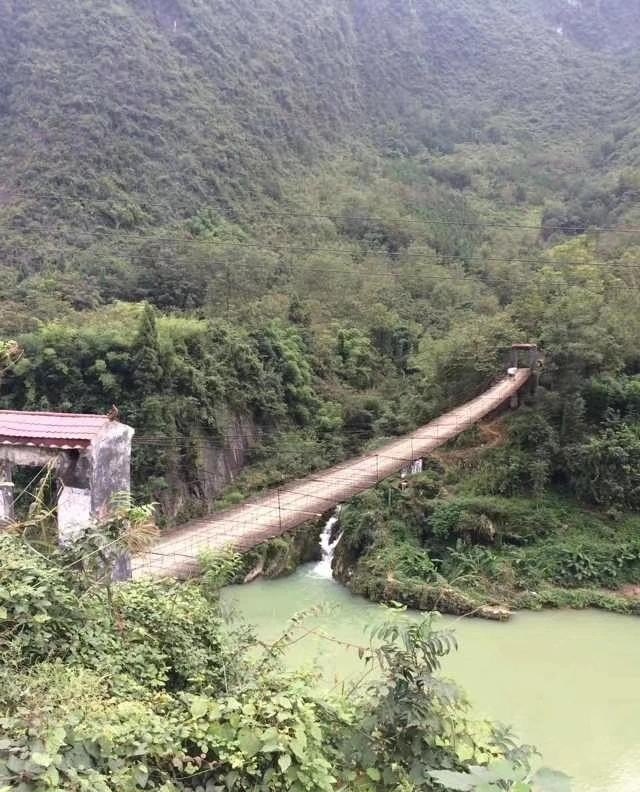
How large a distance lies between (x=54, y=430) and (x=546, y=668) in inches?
191

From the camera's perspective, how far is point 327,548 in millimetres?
9578

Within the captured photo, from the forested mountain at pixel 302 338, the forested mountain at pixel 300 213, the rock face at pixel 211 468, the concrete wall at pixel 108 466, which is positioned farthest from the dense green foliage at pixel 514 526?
the concrete wall at pixel 108 466

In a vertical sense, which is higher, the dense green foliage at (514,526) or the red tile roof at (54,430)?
the red tile roof at (54,430)

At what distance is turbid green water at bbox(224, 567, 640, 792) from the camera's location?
16.0 feet

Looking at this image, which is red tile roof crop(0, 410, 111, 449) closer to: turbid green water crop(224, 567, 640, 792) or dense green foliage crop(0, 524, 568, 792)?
dense green foliage crop(0, 524, 568, 792)

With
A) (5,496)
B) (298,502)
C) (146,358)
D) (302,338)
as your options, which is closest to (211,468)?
(146,358)

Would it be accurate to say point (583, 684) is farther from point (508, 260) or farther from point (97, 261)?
point (508, 260)

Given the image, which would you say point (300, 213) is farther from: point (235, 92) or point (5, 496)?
point (5, 496)

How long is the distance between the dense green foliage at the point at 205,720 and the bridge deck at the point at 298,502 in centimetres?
180

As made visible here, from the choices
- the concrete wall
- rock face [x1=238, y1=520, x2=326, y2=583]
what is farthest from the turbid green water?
the concrete wall

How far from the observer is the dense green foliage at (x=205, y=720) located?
1785mm

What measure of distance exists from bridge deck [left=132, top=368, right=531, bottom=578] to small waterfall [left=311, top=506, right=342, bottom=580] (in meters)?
1.17

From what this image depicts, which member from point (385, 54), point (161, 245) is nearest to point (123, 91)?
point (161, 245)

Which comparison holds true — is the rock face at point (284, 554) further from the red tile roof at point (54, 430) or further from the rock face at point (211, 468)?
the red tile roof at point (54, 430)
